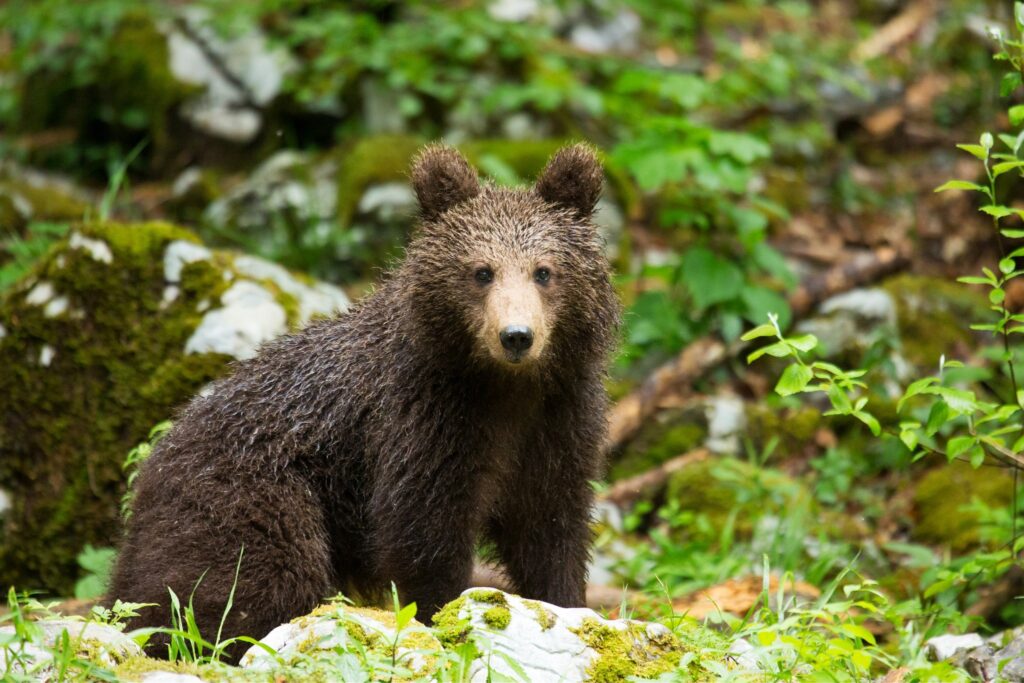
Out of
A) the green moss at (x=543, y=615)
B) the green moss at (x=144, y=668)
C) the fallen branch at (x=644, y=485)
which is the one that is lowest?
the fallen branch at (x=644, y=485)

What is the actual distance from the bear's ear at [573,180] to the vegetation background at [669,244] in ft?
4.24

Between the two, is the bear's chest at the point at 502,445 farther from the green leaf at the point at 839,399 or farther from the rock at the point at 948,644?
the rock at the point at 948,644

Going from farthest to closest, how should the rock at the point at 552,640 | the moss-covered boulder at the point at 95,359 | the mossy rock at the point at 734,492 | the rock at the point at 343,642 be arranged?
the mossy rock at the point at 734,492
the moss-covered boulder at the point at 95,359
the rock at the point at 552,640
the rock at the point at 343,642

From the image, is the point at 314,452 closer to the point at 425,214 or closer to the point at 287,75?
the point at 425,214

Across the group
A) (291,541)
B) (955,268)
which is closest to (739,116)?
(955,268)

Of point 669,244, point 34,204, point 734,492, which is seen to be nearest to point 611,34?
point 669,244

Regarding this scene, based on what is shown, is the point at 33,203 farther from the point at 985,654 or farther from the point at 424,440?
the point at 985,654

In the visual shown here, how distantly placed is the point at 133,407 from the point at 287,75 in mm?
5184

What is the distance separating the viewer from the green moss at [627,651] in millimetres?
4086

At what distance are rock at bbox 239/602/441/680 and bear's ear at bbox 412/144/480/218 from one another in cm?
213

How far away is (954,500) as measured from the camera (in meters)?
7.66

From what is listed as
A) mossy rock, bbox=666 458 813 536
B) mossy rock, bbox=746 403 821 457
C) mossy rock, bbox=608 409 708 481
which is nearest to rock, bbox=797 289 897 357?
mossy rock, bbox=746 403 821 457

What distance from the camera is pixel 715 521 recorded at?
7.68 m

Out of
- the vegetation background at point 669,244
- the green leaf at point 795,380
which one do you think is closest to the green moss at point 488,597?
the vegetation background at point 669,244
